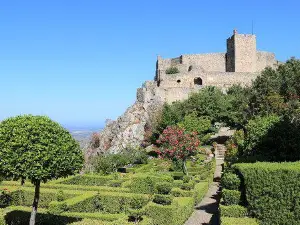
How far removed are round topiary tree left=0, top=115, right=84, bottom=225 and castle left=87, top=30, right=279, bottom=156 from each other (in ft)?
90.5

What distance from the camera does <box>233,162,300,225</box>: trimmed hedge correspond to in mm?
10992

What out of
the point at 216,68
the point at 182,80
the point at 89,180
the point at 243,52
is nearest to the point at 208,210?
the point at 89,180

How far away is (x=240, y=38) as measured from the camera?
2020 inches

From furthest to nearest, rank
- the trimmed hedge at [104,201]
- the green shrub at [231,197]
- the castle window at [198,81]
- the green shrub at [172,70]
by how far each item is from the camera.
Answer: the green shrub at [172,70] < the castle window at [198,81] < the trimmed hedge at [104,201] < the green shrub at [231,197]

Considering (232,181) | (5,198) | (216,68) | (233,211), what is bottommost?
(5,198)

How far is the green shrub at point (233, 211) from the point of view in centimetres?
1220

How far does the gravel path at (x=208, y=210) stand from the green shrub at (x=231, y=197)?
2761 mm

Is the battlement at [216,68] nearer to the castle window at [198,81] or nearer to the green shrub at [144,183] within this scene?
the castle window at [198,81]

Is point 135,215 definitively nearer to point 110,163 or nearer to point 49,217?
point 49,217

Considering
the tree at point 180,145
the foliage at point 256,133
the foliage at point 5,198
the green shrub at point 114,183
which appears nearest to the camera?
the foliage at point 256,133

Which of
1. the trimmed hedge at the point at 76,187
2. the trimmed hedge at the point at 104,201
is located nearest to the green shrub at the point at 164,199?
the trimmed hedge at the point at 104,201

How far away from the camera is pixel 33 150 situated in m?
12.1

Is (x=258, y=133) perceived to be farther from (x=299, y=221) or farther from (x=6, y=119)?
(x=6, y=119)

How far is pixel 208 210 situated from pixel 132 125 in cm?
2617
